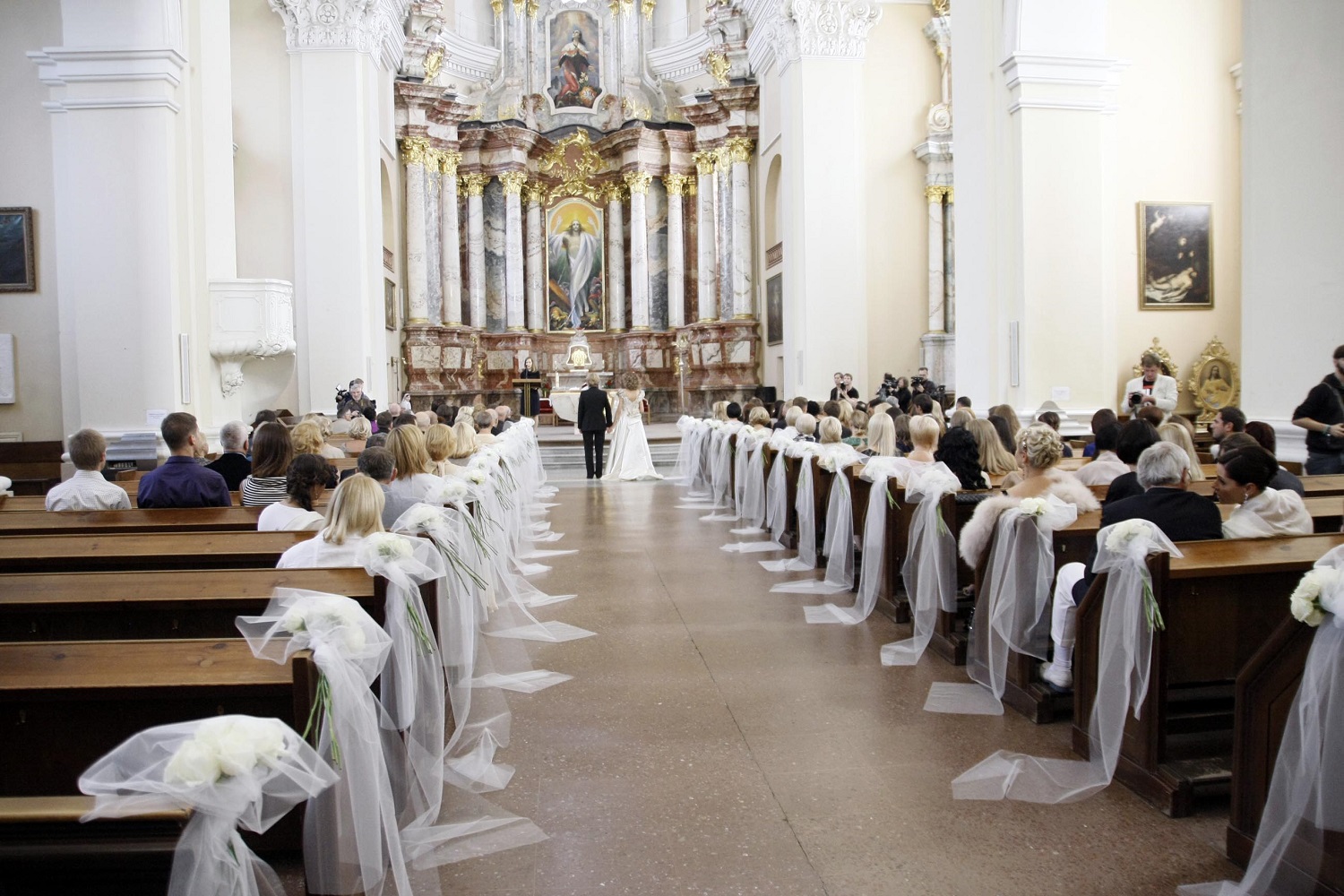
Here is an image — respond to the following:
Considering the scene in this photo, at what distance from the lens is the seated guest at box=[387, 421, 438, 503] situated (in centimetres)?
569

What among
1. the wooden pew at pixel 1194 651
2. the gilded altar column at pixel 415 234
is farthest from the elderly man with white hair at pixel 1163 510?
the gilded altar column at pixel 415 234

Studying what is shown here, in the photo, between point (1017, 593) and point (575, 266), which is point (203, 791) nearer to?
point (1017, 593)

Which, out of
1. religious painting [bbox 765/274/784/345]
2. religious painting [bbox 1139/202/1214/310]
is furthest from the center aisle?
religious painting [bbox 765/274/784/345]

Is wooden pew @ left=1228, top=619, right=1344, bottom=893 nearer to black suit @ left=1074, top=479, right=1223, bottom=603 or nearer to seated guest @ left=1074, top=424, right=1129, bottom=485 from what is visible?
black suit @ left=1074, top=479, right=1223, bottom=603

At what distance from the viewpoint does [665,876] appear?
3115 mm

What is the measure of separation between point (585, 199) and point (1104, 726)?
902 inches

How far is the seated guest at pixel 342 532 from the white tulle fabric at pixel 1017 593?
8.64 ft

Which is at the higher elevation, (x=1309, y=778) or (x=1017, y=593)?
(x=1017, y=593)

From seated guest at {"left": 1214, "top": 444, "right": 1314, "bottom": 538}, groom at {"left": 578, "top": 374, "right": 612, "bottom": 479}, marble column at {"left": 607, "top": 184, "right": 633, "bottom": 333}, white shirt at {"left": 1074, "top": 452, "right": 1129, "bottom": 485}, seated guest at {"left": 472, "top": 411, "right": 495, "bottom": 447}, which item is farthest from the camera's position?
marble column at {"left": 607, "top": 184, "right": 633, "bottom": 333}

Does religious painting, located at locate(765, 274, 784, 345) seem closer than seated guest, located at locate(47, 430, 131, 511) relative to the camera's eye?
No

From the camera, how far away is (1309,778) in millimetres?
2701

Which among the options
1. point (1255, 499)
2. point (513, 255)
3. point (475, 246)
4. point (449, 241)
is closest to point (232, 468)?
point (1255, 499)

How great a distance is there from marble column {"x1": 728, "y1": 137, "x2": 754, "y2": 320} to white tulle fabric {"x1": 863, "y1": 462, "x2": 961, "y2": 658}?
16.4 m

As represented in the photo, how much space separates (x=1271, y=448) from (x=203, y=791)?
5.99 metres
